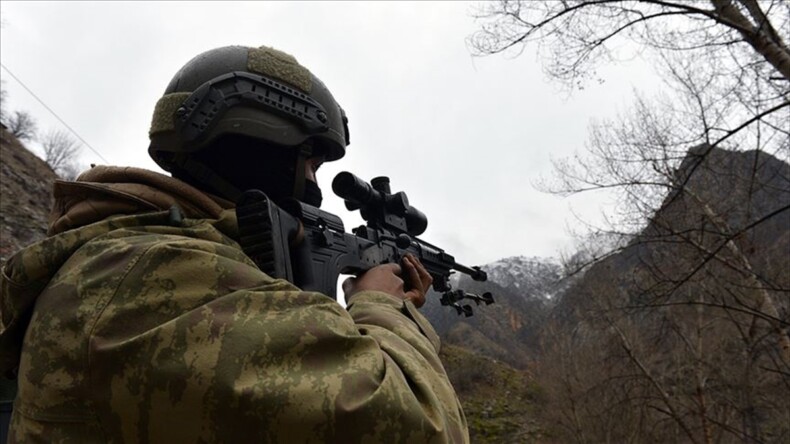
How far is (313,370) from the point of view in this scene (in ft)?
3.72

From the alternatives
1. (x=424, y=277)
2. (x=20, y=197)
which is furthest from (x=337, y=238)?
(x=20, y=197)

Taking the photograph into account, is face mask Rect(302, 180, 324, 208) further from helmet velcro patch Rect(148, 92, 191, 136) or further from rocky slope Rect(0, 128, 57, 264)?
rocky slope Rect(0, 128, 57, 264)

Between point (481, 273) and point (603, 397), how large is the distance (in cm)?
1593

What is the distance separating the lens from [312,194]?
2.13m

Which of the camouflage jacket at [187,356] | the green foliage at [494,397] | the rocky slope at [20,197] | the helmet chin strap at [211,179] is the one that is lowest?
the camouflage jacket at [187,356]

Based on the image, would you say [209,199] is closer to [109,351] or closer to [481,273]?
[109,351]

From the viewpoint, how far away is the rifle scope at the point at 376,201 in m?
2.68

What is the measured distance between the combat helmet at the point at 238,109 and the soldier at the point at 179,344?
0.35 m

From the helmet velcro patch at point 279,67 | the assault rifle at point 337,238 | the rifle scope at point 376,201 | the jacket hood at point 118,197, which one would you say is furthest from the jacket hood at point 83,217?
the rifle scope at point 376,201

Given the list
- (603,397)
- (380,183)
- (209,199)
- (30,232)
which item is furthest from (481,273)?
(603,397)

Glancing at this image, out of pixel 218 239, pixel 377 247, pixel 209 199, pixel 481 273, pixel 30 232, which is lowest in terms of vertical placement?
pixel 218 239

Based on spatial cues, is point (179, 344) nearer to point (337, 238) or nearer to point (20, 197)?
point (337, 238)

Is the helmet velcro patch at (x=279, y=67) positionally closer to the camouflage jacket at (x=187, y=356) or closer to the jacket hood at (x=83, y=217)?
the jacket hood at (x=83, y=217)

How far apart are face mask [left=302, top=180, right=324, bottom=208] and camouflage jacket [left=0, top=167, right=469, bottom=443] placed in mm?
755
